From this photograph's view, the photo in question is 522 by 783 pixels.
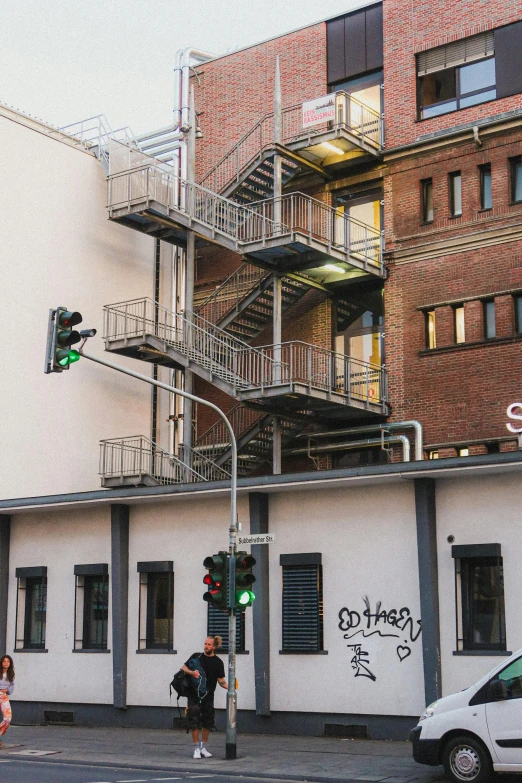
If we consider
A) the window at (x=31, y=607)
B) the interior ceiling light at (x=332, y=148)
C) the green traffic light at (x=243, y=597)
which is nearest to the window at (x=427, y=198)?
the interior ceiling light at (x=332, y=148)

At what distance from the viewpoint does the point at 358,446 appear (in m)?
28.2

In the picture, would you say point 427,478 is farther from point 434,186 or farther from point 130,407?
point 130,407

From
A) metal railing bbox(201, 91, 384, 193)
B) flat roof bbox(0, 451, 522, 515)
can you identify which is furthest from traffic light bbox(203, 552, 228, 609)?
metal railing bbox(201, 91, 384, 193)

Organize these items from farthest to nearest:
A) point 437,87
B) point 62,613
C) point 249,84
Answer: point 249,84 → point 437,87 → point 62,613

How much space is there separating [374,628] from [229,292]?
1403 centimetres

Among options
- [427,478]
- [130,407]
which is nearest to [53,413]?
[130,407]

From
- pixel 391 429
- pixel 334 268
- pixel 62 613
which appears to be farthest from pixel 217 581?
pixel 334 268

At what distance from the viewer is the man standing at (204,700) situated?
17938 mm

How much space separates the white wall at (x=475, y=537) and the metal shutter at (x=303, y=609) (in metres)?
2.65

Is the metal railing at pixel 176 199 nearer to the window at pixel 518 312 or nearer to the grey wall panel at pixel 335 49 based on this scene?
the grey wall panel at pixel 335 49

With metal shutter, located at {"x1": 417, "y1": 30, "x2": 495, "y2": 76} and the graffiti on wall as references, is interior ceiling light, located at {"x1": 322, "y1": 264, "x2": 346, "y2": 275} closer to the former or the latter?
metal shutter, located at {"x1": 417, "y1": 30, "x2": 495, "y2": 76}

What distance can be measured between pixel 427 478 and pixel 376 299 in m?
10.5

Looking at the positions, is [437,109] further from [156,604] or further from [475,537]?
[156,604]

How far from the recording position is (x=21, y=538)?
2623 cm
